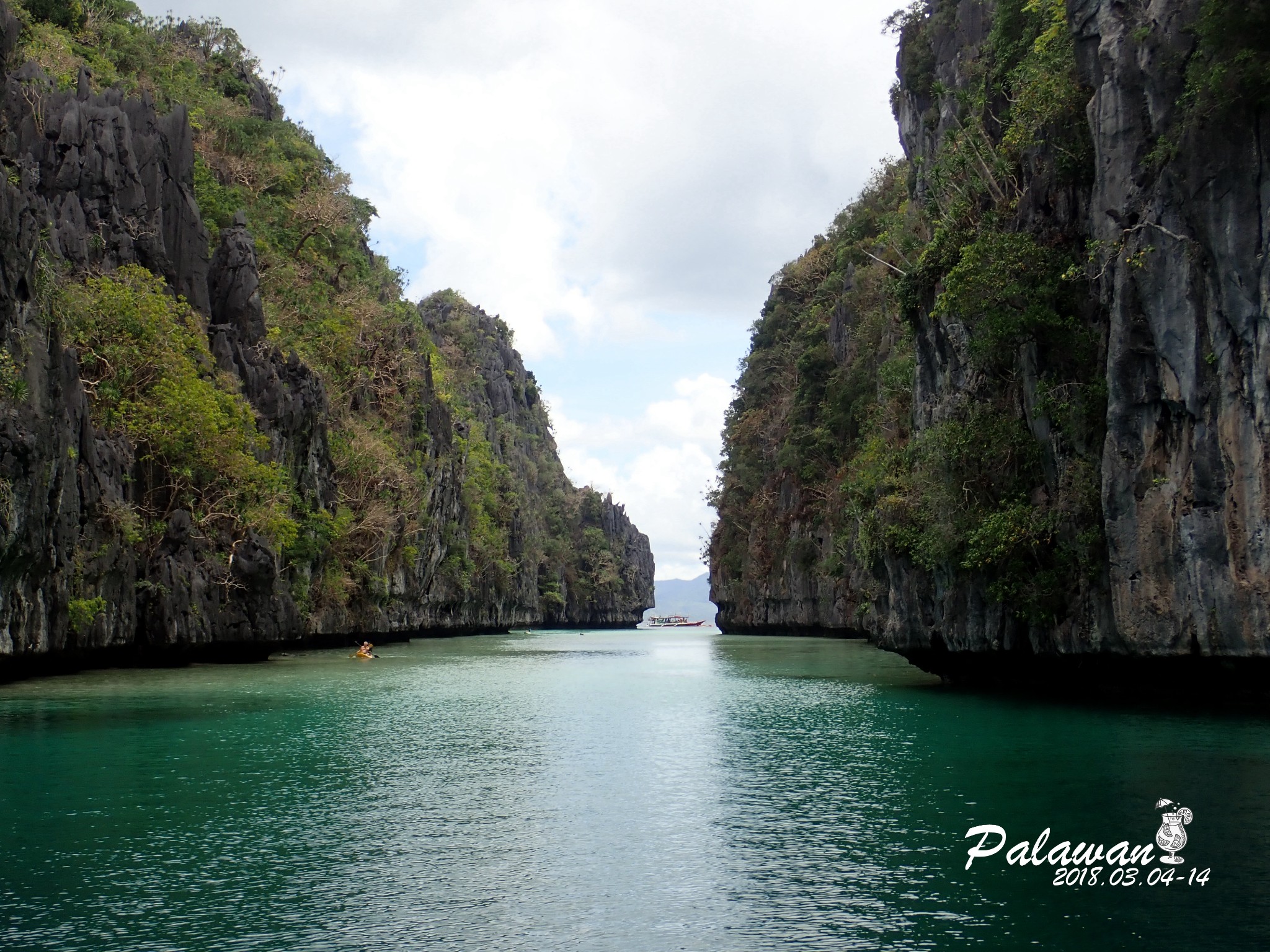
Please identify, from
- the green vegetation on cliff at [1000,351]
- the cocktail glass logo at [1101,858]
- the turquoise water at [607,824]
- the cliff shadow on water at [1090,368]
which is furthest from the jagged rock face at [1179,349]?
the cocktail glass logo at [1101,858]

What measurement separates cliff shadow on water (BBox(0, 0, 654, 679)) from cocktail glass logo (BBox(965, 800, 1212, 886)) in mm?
18511

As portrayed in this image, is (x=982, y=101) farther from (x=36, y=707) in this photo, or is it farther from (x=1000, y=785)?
(x=36, y=707)

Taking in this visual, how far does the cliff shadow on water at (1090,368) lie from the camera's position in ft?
54.9

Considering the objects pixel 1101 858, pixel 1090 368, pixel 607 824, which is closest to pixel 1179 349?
pixel 1090 368

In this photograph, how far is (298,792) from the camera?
1311 cm

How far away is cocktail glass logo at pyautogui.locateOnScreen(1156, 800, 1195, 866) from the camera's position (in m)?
9.73

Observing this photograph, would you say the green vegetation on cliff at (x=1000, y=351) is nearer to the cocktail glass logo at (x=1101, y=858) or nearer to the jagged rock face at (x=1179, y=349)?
the jagged rock face at (x=1179, y=349)

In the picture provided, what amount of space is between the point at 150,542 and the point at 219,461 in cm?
309

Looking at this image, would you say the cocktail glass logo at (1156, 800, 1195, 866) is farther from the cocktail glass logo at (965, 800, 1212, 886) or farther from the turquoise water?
the turquoise water

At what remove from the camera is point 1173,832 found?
10.4 metres

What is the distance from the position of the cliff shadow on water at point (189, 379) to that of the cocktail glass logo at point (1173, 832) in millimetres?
19748

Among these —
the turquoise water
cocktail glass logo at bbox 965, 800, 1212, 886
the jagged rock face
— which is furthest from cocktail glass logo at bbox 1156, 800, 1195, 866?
the jagged rock face

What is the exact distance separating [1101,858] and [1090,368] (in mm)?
13462

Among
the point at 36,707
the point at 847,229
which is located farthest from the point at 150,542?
the point at 847,229
